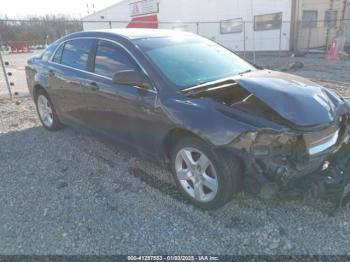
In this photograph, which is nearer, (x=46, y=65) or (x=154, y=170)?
(x=154, y=170)

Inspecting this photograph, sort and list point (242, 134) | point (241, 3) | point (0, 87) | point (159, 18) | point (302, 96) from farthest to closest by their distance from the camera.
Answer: point (159, 18) → point (241, 3) → point (0, 87) → point (302, 96) → point (242, 134)

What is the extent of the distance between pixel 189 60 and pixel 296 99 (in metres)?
1.35

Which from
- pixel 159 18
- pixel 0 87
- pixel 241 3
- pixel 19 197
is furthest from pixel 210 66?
pixel 159 18

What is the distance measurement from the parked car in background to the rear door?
28 mm

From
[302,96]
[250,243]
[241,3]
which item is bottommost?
[250,243]

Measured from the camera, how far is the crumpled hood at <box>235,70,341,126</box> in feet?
8.43

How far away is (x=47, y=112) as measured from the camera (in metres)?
5.38

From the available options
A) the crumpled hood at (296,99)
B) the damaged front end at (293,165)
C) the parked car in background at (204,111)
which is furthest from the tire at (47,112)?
the damaged front end at (293,165)

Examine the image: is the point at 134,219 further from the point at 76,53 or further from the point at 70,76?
the point at 76,53

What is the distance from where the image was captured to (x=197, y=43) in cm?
400

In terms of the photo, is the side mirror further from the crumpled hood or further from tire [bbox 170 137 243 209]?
the crumpled hood

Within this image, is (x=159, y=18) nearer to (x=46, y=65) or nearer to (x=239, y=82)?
(x=46, y=65)

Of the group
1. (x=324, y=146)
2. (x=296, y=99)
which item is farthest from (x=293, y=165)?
(x=296, y=99)

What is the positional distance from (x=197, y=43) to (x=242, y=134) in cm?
195
